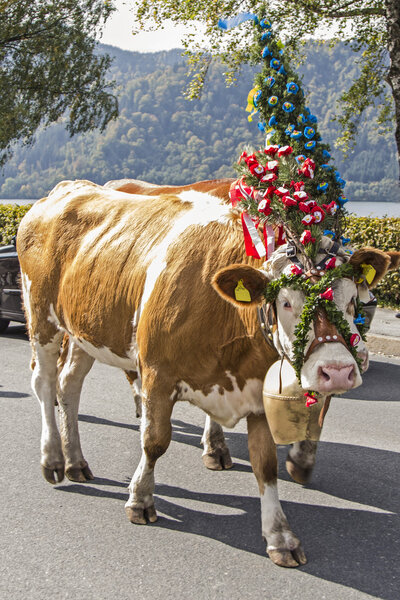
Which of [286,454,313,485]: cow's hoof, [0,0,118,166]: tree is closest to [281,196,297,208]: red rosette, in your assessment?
[286,454,313,485]: cow's hoof

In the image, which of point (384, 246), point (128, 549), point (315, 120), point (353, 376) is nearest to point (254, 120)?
point (315, 120)

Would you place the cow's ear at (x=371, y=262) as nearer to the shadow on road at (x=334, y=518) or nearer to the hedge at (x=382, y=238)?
the shadow on road at (x=334, y=518)

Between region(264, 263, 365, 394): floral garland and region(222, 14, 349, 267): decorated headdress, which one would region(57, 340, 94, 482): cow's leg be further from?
region(264, 263, 365, 394): floral garland

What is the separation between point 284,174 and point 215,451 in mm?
2148

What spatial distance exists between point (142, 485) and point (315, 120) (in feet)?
7.24

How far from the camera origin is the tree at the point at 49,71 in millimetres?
22219

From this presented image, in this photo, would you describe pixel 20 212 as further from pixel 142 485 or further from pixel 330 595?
pixel 330 595

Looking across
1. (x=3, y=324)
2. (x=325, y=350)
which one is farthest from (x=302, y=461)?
(x=3, y=324)

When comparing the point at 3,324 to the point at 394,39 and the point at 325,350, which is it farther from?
the point at 325,350

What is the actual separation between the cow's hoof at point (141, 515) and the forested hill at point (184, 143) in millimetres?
1949

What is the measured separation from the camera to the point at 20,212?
1672cm

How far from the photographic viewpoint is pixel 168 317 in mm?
3504

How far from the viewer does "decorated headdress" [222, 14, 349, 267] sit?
3217 mm

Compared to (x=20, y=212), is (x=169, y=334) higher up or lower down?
higher up
